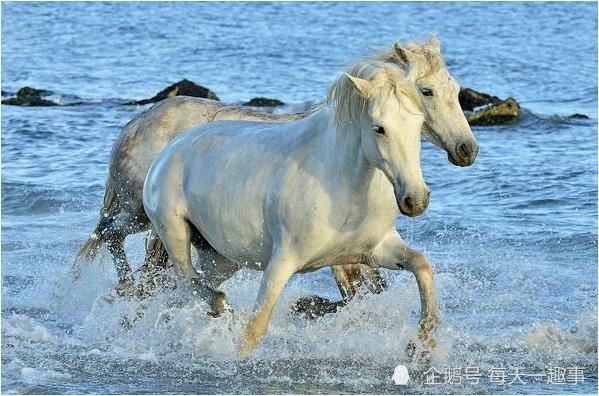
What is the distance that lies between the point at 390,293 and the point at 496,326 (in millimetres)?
866

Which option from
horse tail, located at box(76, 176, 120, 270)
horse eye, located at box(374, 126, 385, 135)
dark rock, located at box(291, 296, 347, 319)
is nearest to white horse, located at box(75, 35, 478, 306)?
horse tail, located at box(76, 176, 120, 270)

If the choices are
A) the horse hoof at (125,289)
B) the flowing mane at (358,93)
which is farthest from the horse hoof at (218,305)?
the flowing mane at (358,93)

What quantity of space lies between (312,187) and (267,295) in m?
0.56

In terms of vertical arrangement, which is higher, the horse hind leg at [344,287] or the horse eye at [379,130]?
the horse eye at [379,130]

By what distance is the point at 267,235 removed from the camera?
242 inches

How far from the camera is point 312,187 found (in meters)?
5.88

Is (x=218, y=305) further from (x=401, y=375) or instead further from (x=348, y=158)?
(x=348, y=158)

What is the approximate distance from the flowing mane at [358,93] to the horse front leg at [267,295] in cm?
73

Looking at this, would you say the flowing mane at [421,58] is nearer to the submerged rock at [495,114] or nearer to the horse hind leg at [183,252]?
the horse hind leg at [183,252]

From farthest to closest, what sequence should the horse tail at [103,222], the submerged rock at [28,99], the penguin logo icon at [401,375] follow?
the submerged rock at [28,99]
the horse tail at [103,222]
the penguin logo icon at [401,375]

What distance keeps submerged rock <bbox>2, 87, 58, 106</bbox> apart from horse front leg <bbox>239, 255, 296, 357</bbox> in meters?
14.0

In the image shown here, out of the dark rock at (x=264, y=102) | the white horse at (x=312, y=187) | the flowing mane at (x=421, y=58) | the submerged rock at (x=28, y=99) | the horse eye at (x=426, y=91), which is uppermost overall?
the flowing mane at (x=421, y=58)

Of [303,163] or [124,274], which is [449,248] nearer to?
[124,274]

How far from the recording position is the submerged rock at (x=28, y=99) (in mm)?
19578
